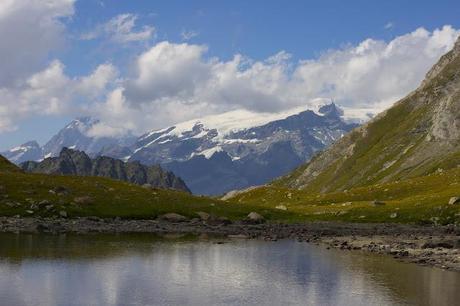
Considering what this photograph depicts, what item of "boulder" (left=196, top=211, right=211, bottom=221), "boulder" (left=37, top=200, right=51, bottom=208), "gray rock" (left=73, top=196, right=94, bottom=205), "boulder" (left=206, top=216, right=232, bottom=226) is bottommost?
"boulder" (left=206, top=216, right=232, bottom=226)

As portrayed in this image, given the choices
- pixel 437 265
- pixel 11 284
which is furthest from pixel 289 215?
pixel 11 284

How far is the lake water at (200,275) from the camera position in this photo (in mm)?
48156

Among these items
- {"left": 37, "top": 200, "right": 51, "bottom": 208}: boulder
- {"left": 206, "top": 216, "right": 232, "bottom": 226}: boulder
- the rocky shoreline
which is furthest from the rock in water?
{"left": 37, "top": 200, "right": 51, "bottom": 208}: boulder

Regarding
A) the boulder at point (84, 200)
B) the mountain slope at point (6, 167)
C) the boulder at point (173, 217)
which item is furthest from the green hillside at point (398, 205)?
the mountain slope at point (6, 167)

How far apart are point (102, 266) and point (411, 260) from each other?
36.3 m

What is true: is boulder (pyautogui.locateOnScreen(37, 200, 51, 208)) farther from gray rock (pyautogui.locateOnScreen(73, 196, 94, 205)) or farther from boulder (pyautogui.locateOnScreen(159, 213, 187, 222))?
boulder (pyautogui.locateOnScreen(159, 213, 187, 222))

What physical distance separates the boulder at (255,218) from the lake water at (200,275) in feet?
113

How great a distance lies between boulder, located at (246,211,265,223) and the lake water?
34390mm

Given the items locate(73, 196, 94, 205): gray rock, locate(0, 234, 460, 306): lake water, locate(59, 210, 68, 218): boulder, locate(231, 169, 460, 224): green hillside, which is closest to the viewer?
locate(0, 234, 460, 306): lake water

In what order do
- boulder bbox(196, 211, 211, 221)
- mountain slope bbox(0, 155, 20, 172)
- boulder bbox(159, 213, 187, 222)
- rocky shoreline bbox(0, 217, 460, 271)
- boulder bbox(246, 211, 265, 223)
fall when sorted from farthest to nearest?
mountain slope bbox(0, 155, 20, 172), boulder bbox(246, 211, 265, 223), boulder bbox(196, 211, 211, 221), boulder bbox(159, 213, 187, 222), rocky shoreline bbox(0, 217, 460, 271)

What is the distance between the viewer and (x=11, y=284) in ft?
163

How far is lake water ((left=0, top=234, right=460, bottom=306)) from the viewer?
48156 millimetres

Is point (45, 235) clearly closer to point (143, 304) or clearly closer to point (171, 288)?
point (171, 288)

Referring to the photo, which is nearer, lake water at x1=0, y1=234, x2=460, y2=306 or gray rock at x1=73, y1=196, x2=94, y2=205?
lake water at x1=0, y1=234, x2=460, y2=306
